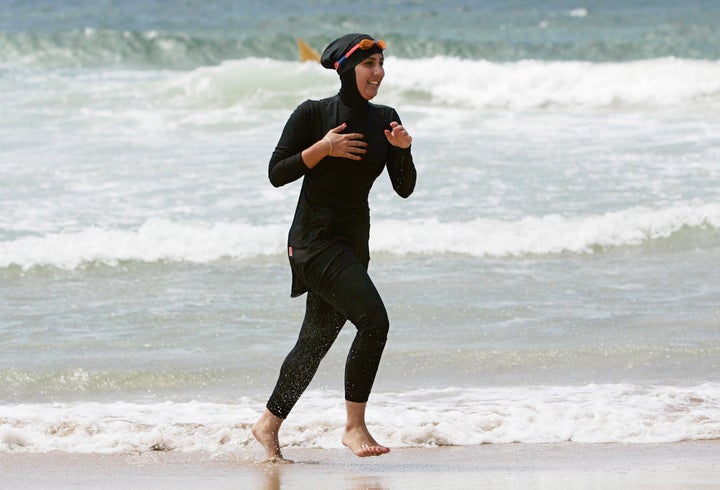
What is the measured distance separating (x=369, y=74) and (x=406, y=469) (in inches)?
64.8

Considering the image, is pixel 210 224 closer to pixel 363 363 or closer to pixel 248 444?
pixel 248 444

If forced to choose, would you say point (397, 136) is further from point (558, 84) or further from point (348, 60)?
point (558, 84)

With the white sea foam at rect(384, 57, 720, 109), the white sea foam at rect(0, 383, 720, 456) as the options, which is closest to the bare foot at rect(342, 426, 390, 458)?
the white sea foam at rect(0, 383, 720, 456)

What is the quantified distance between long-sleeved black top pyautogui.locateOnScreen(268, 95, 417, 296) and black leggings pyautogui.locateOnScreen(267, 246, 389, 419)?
0.10 m

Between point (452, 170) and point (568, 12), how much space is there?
23.9m

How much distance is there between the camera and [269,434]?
17.5 ft

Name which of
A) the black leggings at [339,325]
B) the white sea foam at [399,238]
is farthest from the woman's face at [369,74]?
the white sea foam at [399,238]

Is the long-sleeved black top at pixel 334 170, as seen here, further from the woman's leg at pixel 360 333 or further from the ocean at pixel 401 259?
the ocean at pixel 401 259

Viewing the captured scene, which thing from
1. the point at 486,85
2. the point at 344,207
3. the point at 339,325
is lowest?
the point at 339,325

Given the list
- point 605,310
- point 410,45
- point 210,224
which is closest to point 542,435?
point 605,310

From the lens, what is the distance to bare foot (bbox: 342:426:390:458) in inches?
198

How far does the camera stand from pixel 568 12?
3662 centimetres

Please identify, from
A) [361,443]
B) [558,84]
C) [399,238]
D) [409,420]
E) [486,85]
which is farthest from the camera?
[558,84]

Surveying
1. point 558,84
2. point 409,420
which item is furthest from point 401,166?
point 558,84
